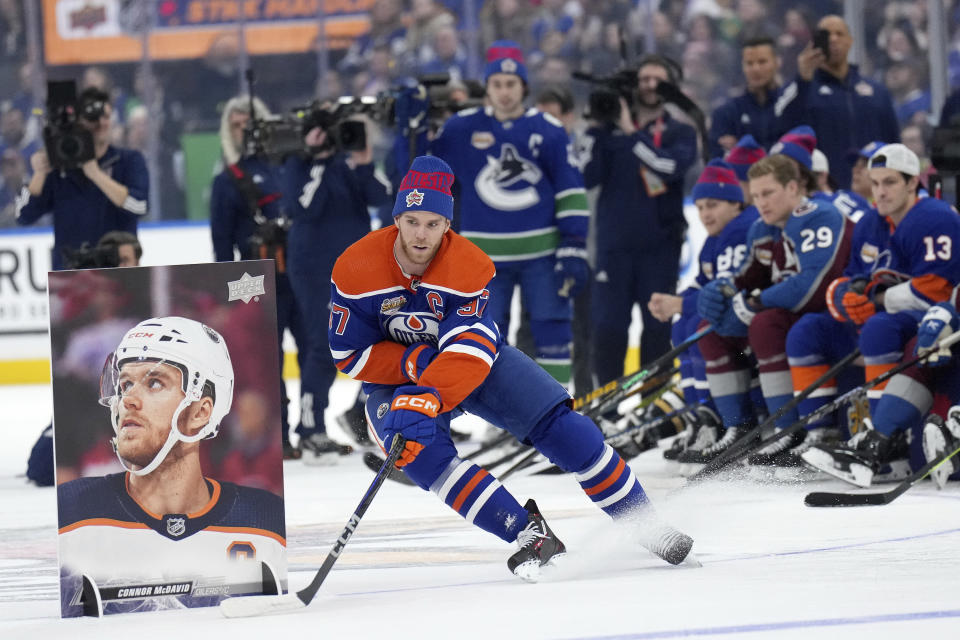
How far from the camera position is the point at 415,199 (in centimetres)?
299

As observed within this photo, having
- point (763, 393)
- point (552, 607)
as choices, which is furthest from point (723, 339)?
point (552, 607)

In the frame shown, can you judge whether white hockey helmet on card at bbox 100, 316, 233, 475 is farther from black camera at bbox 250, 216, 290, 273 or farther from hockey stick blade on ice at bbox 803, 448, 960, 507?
black camera at bbox 250, 216, 290, 273

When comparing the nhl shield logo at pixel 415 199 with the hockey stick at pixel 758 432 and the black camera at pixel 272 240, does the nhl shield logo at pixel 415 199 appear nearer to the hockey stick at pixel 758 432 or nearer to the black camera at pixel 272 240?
the hockey stick at pixel 758 432

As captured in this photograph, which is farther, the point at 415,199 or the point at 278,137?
the point at 278,137

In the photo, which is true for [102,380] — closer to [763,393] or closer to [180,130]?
[763,393]

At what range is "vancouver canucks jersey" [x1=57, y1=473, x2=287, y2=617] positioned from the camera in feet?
8.88

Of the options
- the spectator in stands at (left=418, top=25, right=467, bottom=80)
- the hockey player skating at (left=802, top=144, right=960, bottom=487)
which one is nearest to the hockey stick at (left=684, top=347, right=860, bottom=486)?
the hockey player skating at (left=802, top=144, right=960, bottom=487)

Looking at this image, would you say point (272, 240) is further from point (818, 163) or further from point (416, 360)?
point (416, 360)

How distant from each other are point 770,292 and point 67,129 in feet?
8.37

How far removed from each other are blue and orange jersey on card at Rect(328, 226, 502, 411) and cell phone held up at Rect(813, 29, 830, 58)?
3088 millimetres

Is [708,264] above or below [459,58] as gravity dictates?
below

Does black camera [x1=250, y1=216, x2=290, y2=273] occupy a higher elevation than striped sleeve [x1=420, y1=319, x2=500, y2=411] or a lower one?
lower

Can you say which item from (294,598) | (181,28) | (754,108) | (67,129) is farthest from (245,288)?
(181,28)

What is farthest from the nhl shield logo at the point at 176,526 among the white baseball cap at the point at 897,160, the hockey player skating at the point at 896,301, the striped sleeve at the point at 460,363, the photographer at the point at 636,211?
the photographer at the point at 636,211
